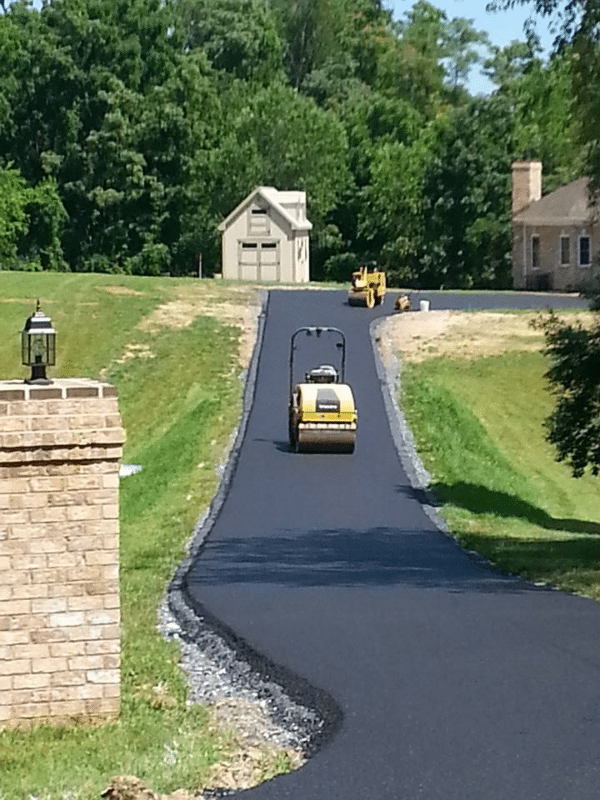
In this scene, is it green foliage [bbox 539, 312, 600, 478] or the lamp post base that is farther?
green foliage [bbox 539, 312, 600, 478]

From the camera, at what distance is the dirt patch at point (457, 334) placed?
4816cm

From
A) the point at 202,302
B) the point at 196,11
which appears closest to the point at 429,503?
the point at 202,302

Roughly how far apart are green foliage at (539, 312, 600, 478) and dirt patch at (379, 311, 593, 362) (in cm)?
2034

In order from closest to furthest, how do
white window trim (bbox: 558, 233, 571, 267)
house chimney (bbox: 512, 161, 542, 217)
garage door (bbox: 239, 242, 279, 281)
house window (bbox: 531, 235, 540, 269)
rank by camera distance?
white window trim (bbox: 558, 233, 571, 267) → house window (bbox: 531, 235, 540, 269) → house chimney (bbox: 512, 161, 542, 217) → garage door (bbox: 239, 242, 279, 281)

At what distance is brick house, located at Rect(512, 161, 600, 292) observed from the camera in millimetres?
70500

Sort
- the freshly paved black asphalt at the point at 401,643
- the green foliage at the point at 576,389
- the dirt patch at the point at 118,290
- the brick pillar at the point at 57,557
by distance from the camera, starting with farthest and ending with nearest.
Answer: the dirt patch at the point at 118,290
the green foliage at the point at 576,389
the brick pillar at the point at 57,557
the freshly paved black asphalt at the point at 401,643

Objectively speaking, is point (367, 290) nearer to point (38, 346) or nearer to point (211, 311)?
point (211, 311)

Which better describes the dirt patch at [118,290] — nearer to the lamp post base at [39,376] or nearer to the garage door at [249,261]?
the garage door at [249,261]

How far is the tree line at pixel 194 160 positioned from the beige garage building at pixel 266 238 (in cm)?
494

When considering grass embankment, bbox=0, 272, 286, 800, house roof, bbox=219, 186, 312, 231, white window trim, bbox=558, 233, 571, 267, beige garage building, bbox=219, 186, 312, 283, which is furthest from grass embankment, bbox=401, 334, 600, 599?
beige garage building, bbox=219, 186, 312, 283

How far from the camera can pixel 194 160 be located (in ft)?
277

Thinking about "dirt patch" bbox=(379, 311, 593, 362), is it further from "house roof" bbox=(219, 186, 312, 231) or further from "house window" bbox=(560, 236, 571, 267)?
"house roof" bbox=(219, 186, 312, 231)

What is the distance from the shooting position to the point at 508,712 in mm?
10375

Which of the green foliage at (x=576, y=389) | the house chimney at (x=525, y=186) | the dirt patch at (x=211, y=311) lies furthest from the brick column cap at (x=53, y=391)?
the house chimney at (x=525, y=186)
